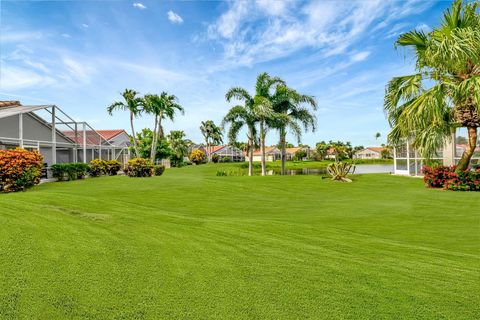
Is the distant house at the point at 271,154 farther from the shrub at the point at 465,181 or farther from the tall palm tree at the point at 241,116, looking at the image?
the shrub at the point at 465,181

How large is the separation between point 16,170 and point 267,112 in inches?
639

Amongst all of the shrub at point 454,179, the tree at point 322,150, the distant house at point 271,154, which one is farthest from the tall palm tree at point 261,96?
the distant house at point 271,154

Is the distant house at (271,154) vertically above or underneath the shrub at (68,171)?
above

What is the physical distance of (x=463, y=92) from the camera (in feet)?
40.3

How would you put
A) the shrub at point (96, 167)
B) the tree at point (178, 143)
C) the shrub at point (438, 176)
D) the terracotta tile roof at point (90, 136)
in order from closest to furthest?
the shrub at point (438, 176)
the shrub at point (96, 167)
the terracotta tile roof at point (90, 136)
the tree at point (178, 143)

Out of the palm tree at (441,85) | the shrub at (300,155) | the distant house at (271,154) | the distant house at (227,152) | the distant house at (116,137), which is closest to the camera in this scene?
the palm tree at (441,85)

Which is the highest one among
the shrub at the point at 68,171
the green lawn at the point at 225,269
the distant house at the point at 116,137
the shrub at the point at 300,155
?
the distant house at the point at 116,137

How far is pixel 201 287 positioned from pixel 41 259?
2132 mm

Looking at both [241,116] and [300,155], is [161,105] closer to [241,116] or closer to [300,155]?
[241,116]

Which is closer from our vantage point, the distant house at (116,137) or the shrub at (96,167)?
the shrub at (96,167)

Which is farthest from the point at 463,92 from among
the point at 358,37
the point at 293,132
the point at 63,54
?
the point at 63,54

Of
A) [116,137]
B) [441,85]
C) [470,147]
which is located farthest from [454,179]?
[116,137]

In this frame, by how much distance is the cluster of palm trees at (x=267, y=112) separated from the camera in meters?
24.3

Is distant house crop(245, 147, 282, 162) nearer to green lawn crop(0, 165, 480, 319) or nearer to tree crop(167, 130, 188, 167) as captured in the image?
tree crop(167, 130, 188, 167)
